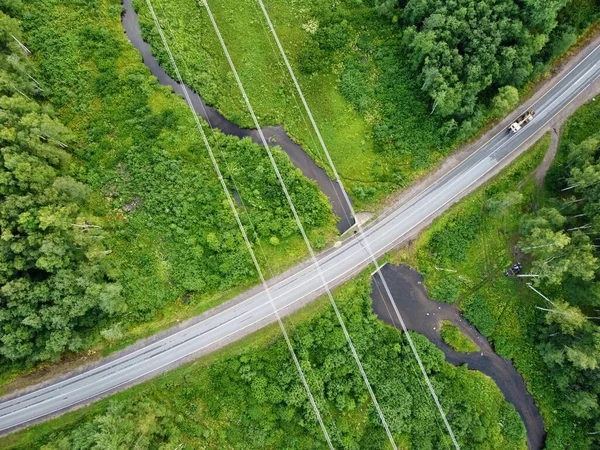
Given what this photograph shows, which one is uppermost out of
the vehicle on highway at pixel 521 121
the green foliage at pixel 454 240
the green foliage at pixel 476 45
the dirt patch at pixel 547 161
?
the green foliage at pixel 476 45

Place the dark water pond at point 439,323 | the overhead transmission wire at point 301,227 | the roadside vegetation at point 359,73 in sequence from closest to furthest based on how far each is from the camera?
the overhead transmission wire at point 301,227
the dark water pond at point 439,323
the roadside vegetation at point 359,73

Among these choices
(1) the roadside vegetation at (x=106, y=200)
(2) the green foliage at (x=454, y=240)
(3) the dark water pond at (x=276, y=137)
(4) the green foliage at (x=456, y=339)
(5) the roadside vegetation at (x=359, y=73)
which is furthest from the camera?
(3) the dark water pond at (x=276, y=137)

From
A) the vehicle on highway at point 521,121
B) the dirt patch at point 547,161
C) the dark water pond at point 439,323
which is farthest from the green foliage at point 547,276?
the vehicle on highway at point 521,121

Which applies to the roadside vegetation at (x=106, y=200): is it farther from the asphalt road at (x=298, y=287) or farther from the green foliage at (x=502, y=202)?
the green foliage at (x=502, y=202)

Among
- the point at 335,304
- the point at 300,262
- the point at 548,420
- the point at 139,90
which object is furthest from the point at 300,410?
the point at 139,90

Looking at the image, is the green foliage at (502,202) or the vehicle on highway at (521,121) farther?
the vehicle on highway at (521,121)

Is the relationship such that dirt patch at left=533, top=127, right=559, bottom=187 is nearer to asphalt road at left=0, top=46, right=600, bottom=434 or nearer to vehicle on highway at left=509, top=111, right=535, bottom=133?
asphalt road at left=0, top=46, right=600, bottom=434

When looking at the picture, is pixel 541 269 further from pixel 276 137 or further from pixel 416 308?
pixel 276 137

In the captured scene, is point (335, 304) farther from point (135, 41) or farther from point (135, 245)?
point (135, 41)
